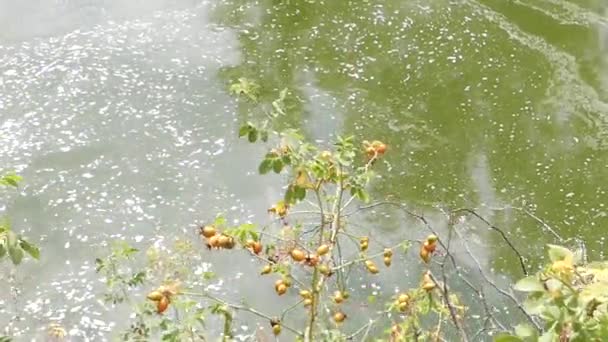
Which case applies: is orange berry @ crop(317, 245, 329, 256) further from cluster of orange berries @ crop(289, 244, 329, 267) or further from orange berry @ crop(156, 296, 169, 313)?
orange berry @ crop(156, 296, 169, 313)

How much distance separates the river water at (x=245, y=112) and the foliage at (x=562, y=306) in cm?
189

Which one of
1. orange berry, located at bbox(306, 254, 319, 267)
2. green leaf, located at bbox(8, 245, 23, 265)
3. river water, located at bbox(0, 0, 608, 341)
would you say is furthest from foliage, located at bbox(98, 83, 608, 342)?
river water, located at bbox(0, 0, 608, 341)

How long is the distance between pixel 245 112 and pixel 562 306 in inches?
118

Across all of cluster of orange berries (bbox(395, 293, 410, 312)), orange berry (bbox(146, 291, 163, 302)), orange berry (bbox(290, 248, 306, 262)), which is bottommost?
cluster of orange berries (bbox(395, 293, 410, 312))

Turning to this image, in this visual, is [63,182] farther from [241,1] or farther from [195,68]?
[241,1]

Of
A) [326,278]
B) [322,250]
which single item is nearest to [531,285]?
[322,250]

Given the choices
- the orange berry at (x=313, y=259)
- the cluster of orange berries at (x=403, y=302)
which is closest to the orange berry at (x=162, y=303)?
the orange berry at (x=313, y=259)

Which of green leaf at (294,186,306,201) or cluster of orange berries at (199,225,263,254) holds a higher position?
green leaf at (294,186,306,201)

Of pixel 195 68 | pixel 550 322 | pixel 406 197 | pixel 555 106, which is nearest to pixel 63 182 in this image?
pixel 195 68

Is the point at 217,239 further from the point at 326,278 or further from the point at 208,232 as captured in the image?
the point at 326,278

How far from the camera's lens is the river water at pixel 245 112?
118 inches

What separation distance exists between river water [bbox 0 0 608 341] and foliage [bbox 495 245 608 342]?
189 centimetres

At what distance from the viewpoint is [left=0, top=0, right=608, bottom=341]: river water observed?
118 inches

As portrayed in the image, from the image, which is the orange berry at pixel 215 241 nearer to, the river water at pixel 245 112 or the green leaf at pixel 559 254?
the green leaf at pixel 559 254
